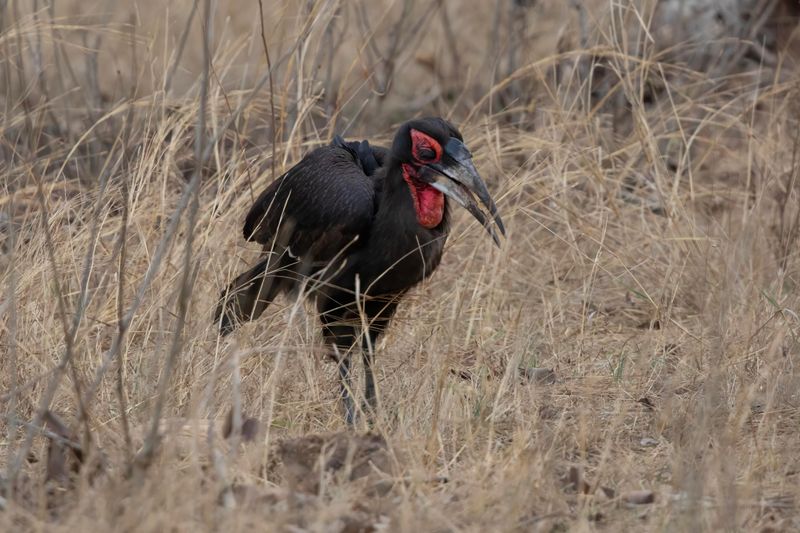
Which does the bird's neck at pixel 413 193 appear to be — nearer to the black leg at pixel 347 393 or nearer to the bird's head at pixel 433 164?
the bird's head at pixel 433 164

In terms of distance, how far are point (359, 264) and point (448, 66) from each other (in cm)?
406

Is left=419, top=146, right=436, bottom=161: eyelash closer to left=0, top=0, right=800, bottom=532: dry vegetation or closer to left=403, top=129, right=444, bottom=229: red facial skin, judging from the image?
left=403, top=129, right=444, bottom=229: red facial skin

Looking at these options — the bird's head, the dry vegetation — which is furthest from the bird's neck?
the dry vegetation

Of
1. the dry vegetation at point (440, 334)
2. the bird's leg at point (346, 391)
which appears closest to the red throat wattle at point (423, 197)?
the dry vegetation at point (440, 334)

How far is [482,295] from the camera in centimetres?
413

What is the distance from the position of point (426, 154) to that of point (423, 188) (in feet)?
0.34

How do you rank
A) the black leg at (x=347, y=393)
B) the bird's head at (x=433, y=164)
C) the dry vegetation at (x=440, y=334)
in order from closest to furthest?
the dry vegetation at (x=440, y=334)
the black leg at (x=347, y=393)
the bird's head at (x=433, y=164)

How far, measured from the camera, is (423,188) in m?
3.40

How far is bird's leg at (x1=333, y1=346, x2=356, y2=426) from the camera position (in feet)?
10.2

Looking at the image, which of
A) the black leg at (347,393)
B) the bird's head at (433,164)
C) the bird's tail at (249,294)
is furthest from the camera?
the bird's tail at (249,294)

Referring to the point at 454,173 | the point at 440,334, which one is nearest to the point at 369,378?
the point at 440,334

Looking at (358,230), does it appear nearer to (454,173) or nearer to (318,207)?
(318,207)

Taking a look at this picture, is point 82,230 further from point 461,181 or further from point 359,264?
point 461,181

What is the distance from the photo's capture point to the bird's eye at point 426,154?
3.35 metres
